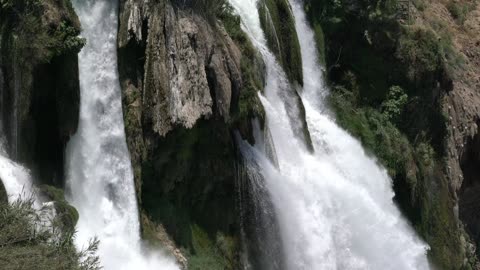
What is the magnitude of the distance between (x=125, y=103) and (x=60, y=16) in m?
2.52

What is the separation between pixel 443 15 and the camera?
31.4m

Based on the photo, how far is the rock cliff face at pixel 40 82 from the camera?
48.3 ft

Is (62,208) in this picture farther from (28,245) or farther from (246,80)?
(246,80)

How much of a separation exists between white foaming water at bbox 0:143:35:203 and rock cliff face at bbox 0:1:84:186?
396 millimetres

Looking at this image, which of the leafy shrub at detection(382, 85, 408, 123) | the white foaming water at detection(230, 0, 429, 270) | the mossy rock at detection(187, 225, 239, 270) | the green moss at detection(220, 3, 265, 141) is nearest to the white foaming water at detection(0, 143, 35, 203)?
the mossy rock at detection(187, 225, 239, 270)

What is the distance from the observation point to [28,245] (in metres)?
10.5

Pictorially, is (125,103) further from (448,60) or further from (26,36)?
(448,60)

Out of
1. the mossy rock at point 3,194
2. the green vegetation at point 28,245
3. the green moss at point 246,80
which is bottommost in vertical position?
the green vegetation at point 28,245

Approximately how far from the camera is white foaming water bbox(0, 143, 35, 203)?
13391 millimetres

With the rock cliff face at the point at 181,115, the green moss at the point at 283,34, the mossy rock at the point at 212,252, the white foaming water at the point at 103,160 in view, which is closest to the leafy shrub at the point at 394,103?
the green moss at the point at 283,34

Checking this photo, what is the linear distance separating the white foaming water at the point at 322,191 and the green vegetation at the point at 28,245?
319 inches

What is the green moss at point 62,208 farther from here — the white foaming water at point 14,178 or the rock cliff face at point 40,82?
the rock cliff face at point 40,82

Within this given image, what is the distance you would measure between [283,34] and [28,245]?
1441 centimetres

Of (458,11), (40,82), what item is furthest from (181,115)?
(458,11)
